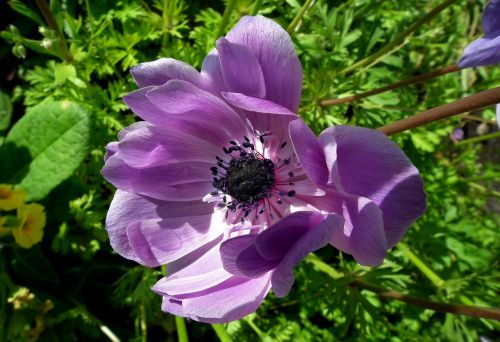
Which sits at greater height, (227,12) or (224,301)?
→ (227,12)

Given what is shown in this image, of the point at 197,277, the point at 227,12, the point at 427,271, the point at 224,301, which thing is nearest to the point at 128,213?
Answer: the point at 197,277

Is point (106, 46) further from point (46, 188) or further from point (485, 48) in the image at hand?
point (485, 48)

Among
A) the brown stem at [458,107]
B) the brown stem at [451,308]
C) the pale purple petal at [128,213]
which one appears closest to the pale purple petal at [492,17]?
the brown stem at [458,107]

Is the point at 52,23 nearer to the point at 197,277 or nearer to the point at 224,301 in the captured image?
the point at 197,277

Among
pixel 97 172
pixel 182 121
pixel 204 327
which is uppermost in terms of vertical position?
pixel 182 121

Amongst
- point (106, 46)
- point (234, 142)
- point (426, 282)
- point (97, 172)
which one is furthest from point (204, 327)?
point (106, 46)

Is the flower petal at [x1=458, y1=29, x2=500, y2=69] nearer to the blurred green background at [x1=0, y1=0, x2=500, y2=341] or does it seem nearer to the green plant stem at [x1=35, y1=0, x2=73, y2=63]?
the blurred green background at [x1=0, y1=0, x2=500, y2=341]
